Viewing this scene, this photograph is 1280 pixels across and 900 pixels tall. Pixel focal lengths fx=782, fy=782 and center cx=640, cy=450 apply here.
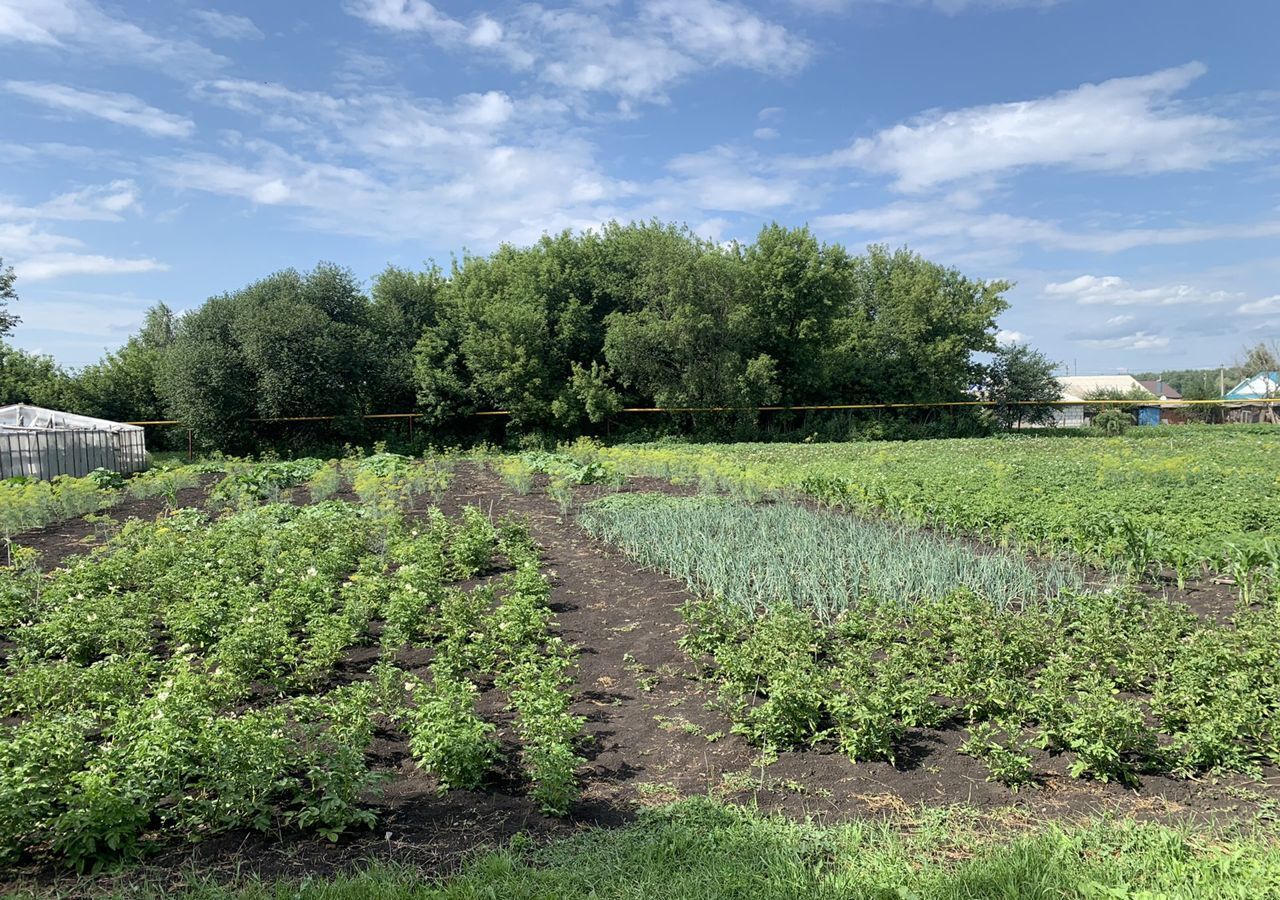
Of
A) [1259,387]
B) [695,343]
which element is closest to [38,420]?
[695,343]

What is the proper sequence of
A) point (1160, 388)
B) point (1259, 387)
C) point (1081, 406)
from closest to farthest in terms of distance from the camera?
point (1081, 406) → point (1259, 387) → point (1160, 388)

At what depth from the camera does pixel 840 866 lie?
3.10 m

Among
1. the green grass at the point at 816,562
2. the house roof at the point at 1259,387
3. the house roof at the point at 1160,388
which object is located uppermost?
the house roof at the point at 1160,388

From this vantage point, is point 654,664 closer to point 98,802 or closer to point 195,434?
point 98,802

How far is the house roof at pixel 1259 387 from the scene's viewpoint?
48.6m

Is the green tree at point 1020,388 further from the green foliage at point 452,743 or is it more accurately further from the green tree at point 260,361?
the green foliage at point 452,743

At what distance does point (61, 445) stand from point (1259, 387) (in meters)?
64.7

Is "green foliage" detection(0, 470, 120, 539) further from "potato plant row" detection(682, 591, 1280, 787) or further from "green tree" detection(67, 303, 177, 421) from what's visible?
"green tree" detection(67, 303, 177, 421)

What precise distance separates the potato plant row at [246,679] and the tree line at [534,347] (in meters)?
17.4

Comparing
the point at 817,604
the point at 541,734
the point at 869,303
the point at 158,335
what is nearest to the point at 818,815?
the point at 541,734

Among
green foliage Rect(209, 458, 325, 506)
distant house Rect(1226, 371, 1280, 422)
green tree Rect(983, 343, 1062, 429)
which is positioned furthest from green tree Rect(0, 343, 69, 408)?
distant house Rect(1226, 371, 1280, 422)

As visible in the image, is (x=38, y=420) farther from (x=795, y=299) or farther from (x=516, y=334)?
(x=795, y=299)

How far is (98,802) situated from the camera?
3146 millimetres

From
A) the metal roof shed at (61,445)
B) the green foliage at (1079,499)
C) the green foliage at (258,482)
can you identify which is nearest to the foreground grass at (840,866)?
the green foliage at (1079,499)
